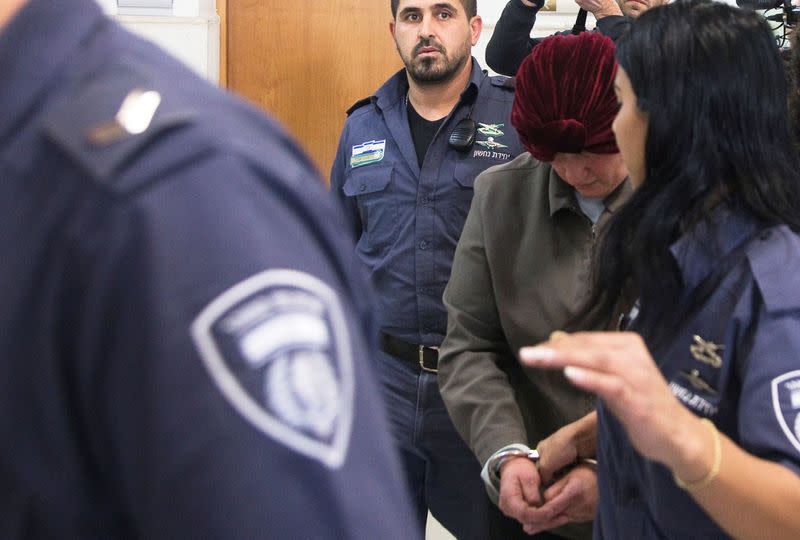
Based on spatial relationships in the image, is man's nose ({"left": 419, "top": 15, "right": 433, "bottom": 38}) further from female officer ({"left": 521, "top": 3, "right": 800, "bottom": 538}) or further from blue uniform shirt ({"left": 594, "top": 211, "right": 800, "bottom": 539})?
blue uniform shirt ({"left": 594, "top": 211, "right": 800, "bottom": 539})

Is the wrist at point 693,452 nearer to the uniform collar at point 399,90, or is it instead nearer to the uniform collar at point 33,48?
the uniform collar at point 33,48

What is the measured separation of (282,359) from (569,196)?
4.53 ft

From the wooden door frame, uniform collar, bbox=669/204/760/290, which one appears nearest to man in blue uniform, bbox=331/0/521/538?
uniform collar, bbox=669/204/760/290

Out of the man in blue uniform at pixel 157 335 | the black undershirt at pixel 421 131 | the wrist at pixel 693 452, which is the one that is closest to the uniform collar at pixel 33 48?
the man in blue uniform at pixel 157 335

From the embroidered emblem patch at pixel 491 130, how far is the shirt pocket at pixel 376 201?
0.28 metres

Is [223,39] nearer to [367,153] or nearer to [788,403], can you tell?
[367,153]

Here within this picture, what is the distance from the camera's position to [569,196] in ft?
5.88

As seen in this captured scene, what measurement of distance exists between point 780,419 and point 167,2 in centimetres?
405

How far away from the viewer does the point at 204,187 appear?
48 cm

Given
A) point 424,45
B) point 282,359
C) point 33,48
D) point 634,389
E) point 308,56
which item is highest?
point 33,48

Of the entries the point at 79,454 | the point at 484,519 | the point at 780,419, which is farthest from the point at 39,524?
the point at 484,519

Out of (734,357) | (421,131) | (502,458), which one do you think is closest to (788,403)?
(734,357)

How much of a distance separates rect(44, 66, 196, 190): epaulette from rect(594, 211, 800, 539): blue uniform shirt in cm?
83

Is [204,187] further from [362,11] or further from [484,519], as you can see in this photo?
[362,11]
